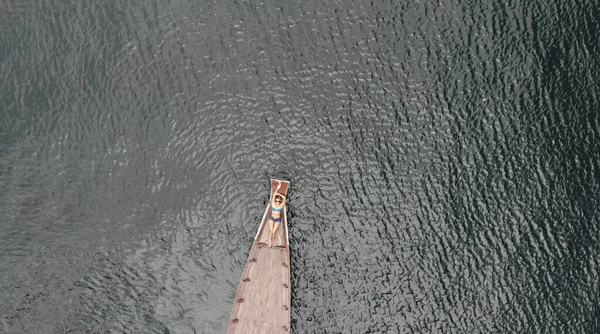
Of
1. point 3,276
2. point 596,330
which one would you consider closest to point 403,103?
point 596,330

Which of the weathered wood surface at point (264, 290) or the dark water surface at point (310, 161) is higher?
the dark water surface at point (310, 161)

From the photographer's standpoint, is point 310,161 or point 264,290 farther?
point 310,161

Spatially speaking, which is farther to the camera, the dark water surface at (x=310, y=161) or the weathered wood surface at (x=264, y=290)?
the dark water surface at (x=310, y=161)

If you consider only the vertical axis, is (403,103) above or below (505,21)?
below

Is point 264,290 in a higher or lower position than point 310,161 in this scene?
lower

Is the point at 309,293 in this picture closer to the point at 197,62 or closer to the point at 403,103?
the point at 403,103
